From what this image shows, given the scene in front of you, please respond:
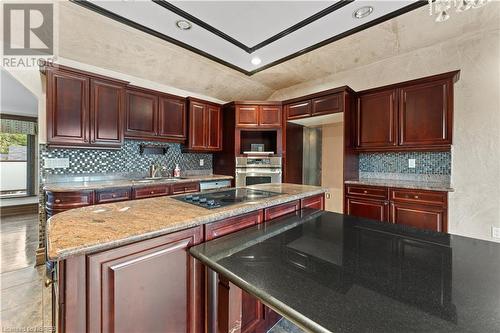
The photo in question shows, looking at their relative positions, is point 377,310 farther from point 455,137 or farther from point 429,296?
point 455,137

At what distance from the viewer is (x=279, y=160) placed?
13.4ft

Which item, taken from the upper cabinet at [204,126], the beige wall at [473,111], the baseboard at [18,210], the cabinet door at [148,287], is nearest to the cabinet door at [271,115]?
the upper cabinet at [204,126]

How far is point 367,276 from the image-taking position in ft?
2.52

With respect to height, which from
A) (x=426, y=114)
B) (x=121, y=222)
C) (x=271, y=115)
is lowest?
(x=121, y=222)

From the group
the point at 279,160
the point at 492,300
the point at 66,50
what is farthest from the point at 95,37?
the point at 492,300

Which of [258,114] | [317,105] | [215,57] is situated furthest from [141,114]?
[317,105]

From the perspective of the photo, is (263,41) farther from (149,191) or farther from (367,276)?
(367,276)

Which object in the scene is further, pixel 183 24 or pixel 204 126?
pixel 204 126

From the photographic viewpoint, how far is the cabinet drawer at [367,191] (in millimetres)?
3000

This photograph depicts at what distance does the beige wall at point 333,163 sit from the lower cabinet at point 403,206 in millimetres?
548

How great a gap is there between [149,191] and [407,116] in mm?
3601

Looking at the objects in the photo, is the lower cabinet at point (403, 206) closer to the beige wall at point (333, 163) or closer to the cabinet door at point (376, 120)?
the beige wall at point (333, 163)

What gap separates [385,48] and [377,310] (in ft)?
11.9

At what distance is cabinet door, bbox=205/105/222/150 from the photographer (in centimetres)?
417
